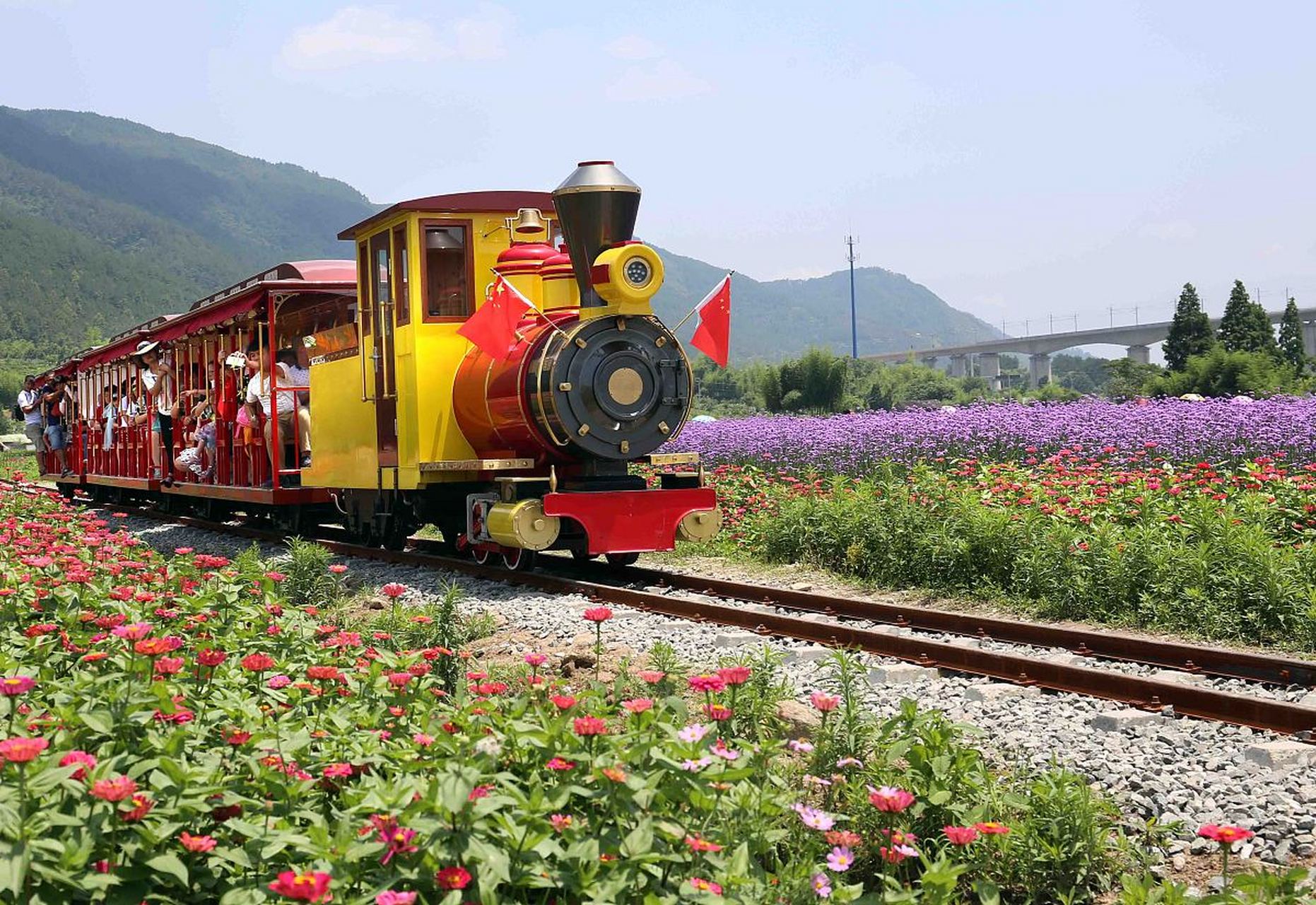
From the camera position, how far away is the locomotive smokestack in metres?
10.2

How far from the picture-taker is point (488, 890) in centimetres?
288

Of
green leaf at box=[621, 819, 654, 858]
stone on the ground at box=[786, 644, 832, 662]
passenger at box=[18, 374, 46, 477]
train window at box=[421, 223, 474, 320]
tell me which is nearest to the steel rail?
stone on the ground at box=[786, 644, 832, 662]

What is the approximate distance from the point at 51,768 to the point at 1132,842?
332 centimetres

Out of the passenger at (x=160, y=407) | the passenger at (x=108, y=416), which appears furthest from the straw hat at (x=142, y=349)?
the passenger at (x=108, y=416)

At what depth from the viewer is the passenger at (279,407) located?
48.7 feet

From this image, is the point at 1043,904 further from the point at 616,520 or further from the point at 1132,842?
the point at 616,520

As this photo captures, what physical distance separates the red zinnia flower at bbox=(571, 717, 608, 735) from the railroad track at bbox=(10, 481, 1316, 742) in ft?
11.0

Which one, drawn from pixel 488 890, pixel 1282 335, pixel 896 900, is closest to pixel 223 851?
pixel 488 890

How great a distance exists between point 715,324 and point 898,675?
5607mm

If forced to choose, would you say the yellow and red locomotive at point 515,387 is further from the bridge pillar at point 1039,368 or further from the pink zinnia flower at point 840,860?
the bridge pillar at point 1039,368

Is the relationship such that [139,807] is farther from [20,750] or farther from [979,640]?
[979,640]

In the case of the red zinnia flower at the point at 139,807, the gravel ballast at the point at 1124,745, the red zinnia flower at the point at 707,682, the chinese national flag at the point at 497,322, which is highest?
the chinese national flag at the point at 497,322

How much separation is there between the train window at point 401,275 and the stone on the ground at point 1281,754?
7907 millimetres

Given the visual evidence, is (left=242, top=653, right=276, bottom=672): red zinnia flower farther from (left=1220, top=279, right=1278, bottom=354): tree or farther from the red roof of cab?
(left=1220, top=279, right=1278, bottom=354): tree
